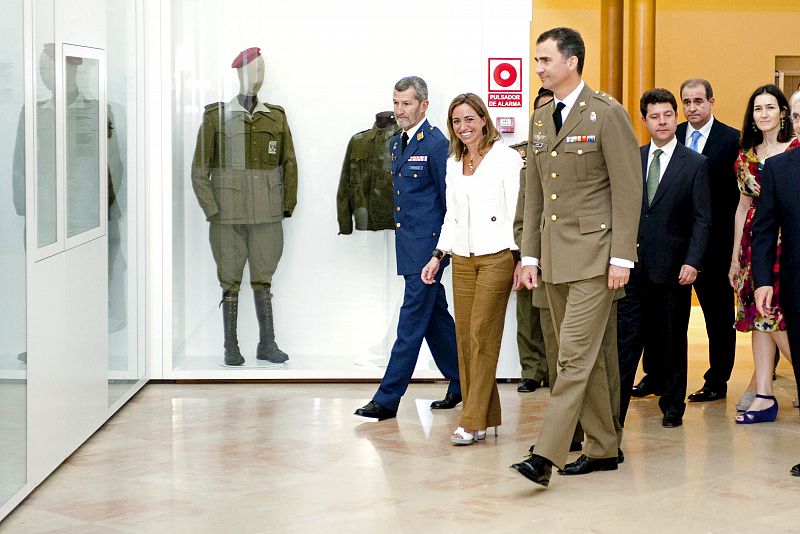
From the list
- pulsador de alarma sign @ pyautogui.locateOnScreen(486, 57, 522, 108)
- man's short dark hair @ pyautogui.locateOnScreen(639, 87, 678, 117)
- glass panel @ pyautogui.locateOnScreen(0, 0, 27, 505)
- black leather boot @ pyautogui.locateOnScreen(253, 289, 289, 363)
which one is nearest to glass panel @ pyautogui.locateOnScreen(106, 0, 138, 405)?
black leather boot @ pyautogui.locateOnScreen(253, 289, 289, 363)

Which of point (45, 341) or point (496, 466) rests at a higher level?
point (45, 341)

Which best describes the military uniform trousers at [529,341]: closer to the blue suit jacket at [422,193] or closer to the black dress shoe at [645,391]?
the black dress shoe at [645,391]

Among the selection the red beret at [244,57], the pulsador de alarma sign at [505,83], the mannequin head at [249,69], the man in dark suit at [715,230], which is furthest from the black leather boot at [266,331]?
the man in dark suit at [715,230]

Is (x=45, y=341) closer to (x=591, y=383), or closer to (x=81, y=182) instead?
(x=81, y=182)

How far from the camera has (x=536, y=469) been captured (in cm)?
436

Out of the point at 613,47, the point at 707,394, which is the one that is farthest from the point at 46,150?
the point at 613,47

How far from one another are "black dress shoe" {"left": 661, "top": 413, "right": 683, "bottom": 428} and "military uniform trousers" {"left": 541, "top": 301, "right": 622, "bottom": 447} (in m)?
0.67

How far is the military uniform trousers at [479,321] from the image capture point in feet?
16.5

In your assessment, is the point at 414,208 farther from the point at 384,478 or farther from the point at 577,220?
the point at 384,478

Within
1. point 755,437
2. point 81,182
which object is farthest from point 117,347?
point 755,437

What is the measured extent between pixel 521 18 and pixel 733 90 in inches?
170

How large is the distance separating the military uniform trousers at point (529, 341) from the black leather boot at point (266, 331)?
4.55ft

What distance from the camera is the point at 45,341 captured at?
462 centimetres

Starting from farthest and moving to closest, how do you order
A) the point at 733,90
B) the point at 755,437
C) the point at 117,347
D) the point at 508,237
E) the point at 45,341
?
1. the point at 733,90
2. the point at 117,347
3. the point at 755,437
4. the point at 508,237
5. the point at 45,341
